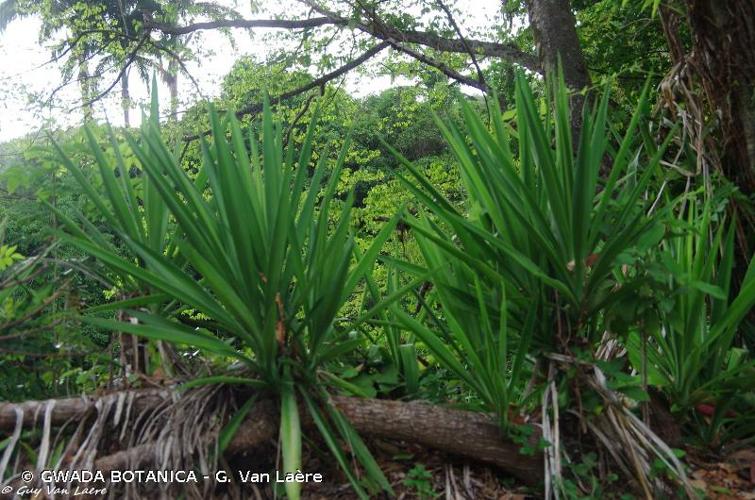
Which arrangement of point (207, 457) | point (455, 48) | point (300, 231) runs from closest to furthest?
point (207, 457) < point (300, 231) < point (455, 48)

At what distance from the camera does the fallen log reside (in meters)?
1.64

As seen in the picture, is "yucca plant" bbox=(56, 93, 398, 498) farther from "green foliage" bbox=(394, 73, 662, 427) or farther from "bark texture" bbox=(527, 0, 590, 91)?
"bark texture" bbox=(527, 0, 590, 91)

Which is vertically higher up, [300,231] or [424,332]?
[300,231]

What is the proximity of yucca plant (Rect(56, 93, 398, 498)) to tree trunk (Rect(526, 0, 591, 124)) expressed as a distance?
2.90 meters

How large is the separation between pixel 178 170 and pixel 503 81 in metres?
6.48

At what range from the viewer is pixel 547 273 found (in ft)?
5.97

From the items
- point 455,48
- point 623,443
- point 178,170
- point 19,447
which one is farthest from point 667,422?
point 455,48

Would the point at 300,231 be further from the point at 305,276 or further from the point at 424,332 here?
the point at 424,332

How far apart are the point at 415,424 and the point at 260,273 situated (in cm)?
54

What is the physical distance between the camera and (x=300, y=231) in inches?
72.1

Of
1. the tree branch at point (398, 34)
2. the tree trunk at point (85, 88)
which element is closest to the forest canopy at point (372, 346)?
the tree branch at point (398, 34)

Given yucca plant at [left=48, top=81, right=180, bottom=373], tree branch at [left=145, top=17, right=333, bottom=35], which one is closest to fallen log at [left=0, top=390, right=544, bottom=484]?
yucca plant at [left=48, top=81, right=180, bottom=373]

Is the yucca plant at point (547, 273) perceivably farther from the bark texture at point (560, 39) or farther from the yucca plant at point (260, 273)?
the bark texture at point (560, 39)

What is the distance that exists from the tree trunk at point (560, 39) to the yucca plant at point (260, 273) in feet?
9.53
